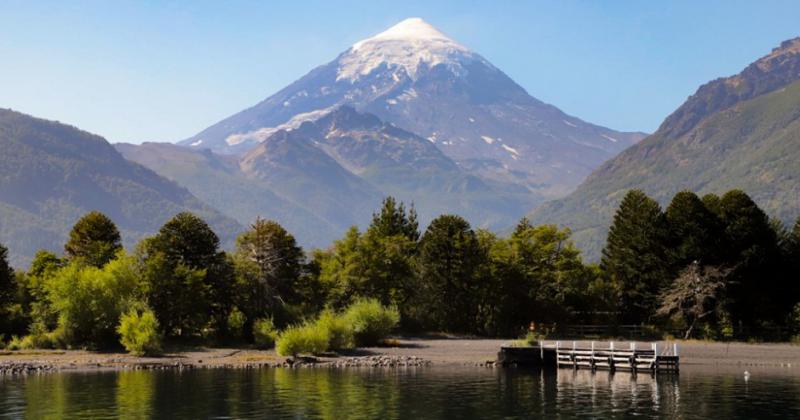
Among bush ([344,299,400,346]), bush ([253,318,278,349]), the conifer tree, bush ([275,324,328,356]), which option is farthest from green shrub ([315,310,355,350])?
the conifer tree

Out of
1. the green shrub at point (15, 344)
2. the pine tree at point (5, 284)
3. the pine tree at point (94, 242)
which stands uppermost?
the pine tree at point (94, 242)

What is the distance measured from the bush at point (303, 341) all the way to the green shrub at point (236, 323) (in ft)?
32.2

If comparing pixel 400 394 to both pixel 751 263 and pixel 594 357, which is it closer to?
pixel 594 357

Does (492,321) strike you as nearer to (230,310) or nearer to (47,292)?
(230,310)

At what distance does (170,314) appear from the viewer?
100250mm

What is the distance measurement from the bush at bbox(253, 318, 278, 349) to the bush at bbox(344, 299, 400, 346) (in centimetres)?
872

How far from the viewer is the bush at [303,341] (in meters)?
91.8

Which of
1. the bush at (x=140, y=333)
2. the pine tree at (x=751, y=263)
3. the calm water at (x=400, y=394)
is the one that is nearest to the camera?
the calm water at (x=400, y=394)

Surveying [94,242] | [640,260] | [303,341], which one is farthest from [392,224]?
[303,341]

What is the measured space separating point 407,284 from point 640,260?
3183 cm

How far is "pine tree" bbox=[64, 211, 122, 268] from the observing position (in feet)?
363

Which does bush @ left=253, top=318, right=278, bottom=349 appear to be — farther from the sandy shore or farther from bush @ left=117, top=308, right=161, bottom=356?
bush @ left=117, top=308, right=161, bottom=356

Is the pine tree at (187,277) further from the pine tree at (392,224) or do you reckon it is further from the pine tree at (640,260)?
the pine tree at (640,260)

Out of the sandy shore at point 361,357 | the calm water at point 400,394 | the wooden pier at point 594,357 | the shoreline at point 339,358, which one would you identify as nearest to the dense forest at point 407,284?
the shoreline at point 339,358
